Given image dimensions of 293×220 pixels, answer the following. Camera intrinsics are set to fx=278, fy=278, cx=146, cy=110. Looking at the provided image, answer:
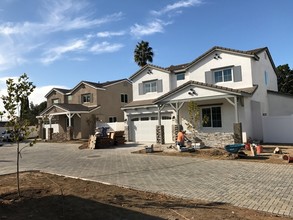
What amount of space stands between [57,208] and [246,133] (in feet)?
55.9

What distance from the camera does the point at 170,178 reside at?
10258mm

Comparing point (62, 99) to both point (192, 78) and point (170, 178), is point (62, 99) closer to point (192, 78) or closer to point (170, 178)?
point (192, 78)

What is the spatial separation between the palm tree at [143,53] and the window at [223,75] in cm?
2688

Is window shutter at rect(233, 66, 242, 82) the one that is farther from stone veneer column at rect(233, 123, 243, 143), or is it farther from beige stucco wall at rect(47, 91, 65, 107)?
beige stucco wall at rect(47, 91, 65, 107)

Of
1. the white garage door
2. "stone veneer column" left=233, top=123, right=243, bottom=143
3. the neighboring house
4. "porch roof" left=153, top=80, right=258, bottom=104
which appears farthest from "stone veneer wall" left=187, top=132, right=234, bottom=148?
the neighboring house

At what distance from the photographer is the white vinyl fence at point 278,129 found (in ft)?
68.5

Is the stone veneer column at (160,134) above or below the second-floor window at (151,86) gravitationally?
below

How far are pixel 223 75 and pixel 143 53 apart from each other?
2830cm

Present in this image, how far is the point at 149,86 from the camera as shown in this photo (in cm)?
2952

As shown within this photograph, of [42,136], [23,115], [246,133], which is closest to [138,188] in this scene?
[23,115]

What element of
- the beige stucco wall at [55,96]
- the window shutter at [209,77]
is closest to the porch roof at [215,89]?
the window shutter at [209,77]

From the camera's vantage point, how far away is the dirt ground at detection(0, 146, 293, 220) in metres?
6.19

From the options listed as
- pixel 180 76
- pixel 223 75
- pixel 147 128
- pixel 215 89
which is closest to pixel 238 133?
pixel 215 89

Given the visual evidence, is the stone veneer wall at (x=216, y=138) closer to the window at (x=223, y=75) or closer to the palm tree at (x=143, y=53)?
the window at (x=223, y=75)
